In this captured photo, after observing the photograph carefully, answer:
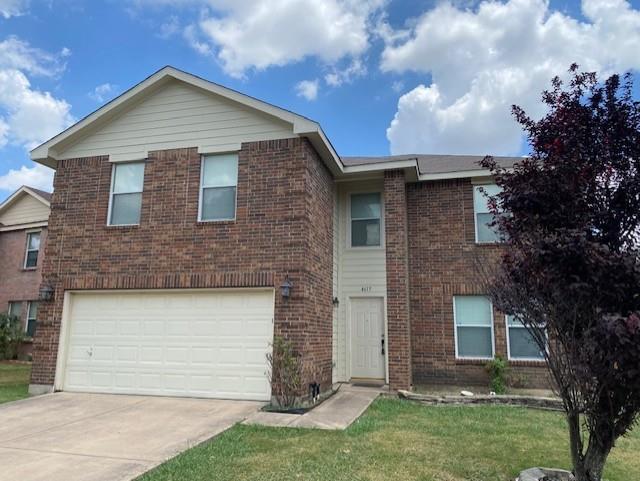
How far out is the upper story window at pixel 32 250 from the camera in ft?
62.0

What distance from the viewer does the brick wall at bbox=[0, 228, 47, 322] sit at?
1855 centimetres

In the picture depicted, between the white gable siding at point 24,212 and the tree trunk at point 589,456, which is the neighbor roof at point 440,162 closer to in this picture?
the tree trunk at point 589,456

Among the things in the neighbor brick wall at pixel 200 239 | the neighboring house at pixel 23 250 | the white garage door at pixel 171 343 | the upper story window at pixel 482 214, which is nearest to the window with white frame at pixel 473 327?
the upper story window at pixel 482 214

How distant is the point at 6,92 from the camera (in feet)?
58.4

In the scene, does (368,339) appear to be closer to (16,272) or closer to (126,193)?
(126,193)

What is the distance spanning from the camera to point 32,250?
19.1 metres

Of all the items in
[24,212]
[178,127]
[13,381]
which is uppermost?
[24,212]

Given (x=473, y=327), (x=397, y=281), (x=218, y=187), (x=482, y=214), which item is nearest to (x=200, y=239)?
(x=218, y=187)

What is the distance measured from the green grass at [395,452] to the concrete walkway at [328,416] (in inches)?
11.5

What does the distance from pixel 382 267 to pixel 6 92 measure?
1666 centimetres

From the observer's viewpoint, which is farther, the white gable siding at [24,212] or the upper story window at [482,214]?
the white gable siding at [24,212]

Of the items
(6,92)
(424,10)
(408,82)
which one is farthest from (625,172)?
(6,92)

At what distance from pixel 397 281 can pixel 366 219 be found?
209 centimetres

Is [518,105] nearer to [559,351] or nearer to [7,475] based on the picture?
[559,351]
